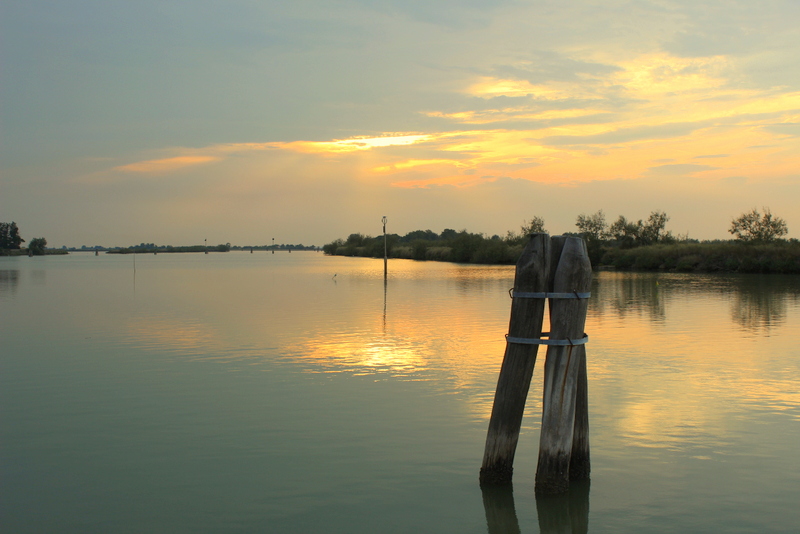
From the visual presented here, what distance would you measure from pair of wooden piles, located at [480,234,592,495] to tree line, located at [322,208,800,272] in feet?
166

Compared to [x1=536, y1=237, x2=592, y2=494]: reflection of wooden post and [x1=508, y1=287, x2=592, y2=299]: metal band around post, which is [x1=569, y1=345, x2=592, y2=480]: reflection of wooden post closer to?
[x1=536, y1=237, x2=592, y2=494]: reflection of wooden post

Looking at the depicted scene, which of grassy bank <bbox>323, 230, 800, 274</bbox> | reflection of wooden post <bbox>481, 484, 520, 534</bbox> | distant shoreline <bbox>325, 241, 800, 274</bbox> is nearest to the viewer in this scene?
reflection of wooden post <bbox>481, 484, 520, 534</bbox>

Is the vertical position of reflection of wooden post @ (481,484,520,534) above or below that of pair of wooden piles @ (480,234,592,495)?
below

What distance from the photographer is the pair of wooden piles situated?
568 centimetres

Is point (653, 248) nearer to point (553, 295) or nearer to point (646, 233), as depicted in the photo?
point (646, 233)

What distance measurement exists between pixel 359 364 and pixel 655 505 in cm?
778

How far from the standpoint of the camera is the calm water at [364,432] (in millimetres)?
5891

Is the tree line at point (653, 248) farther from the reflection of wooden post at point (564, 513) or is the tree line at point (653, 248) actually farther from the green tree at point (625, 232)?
the reflection of wooden post at point (564, 513)

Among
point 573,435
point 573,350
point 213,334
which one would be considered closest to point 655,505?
point 573,435

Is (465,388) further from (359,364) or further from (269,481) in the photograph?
(269,481)

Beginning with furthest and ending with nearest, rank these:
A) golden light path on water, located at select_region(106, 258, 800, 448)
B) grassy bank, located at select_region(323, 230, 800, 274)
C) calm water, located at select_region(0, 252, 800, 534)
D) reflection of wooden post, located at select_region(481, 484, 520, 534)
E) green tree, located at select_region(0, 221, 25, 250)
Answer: green tree, located at select_region(0, 221, 25, 250)
grassy bank, located at select_region(323, 230, 800, 274)
golden light path on water, located at select_region(106, 258, 800, 448)
calm water, located at select_region(0, 252, 800, 534)
reflection of wooden post, located at select_region(481, 484, 520, 534)

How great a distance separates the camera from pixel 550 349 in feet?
18.9

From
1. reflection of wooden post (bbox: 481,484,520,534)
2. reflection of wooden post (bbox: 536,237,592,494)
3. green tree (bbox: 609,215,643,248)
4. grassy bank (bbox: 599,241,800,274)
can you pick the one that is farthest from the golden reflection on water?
green tree (bbox: 609,215,643,248)

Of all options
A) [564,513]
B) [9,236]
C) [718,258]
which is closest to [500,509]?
[564,513]
